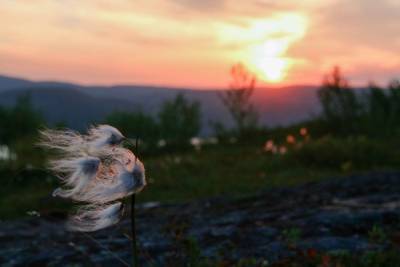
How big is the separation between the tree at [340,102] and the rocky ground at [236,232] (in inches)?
537

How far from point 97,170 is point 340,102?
21.4 metres

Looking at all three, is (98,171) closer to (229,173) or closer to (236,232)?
(236,232)

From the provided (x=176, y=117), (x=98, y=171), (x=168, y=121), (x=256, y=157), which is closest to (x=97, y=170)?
(x=98, y=171)

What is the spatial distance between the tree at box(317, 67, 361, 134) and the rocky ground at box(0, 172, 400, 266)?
13.6 metres

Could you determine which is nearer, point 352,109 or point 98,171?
point 98,171

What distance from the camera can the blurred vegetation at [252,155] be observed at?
13883 mm

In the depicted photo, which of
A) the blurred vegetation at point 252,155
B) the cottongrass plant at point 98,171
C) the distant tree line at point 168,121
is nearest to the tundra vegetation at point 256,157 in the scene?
the blurred vegetation at point 252,155

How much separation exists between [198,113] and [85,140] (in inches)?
2690

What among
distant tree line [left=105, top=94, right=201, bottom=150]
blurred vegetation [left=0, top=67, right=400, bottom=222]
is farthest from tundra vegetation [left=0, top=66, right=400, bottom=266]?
distant tree line [left=105, top=94, right=201, bottom=150]

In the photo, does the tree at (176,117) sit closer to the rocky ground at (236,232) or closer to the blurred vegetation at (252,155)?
the blurred vegetation at (252,155)

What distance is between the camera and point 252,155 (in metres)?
19.0

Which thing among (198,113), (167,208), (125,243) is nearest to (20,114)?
(198,113)

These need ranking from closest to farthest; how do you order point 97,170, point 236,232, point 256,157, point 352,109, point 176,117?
→ point 97,170 < point 236,232 < point 256,157 < point 352,109 < point 176,117

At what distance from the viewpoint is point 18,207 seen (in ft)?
42.1
